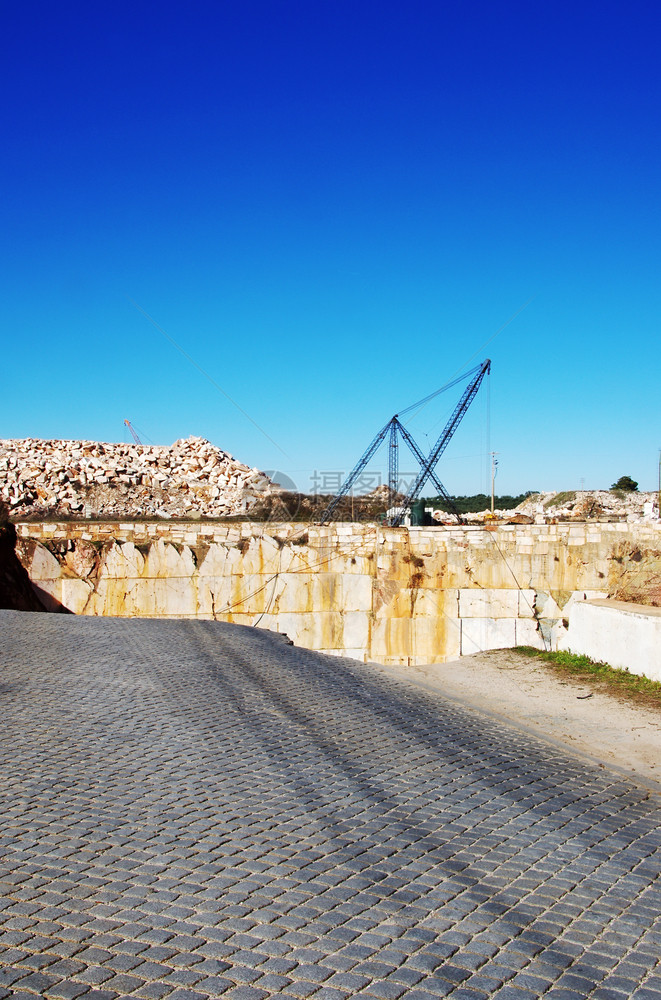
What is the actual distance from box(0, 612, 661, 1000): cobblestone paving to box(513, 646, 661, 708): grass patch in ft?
8.84

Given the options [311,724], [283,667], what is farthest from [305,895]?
[283,667]

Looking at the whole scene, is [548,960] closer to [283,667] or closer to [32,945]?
[32,945]

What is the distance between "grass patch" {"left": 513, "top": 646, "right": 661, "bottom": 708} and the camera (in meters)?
10.3

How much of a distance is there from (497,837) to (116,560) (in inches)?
594

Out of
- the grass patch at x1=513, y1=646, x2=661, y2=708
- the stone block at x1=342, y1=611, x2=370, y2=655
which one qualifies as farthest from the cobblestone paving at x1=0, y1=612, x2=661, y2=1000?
the stone block at x1=342, y1=611, x2=370, y2=655

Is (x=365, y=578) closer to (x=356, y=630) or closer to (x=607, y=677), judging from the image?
(x=356, y=630)

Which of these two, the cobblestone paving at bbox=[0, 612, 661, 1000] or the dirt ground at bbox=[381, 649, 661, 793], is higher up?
the cobblestone paving at bbox=[0, 612, 661, 1000]

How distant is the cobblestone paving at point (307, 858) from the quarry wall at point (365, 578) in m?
9.46

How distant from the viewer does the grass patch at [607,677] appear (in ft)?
33.7

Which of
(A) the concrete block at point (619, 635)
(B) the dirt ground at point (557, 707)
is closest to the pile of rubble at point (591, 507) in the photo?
(A) the concrete block at point (619, 635)

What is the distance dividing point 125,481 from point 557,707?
19701mm

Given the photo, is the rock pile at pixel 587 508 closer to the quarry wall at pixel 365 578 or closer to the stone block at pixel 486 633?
the quarry wall at pixel 365 578

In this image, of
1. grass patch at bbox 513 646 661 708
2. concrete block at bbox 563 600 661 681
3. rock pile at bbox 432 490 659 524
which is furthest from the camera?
rock pile at bbox 432 490 659 524

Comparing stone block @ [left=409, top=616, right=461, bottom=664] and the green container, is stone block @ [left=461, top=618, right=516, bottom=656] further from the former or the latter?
the green container
